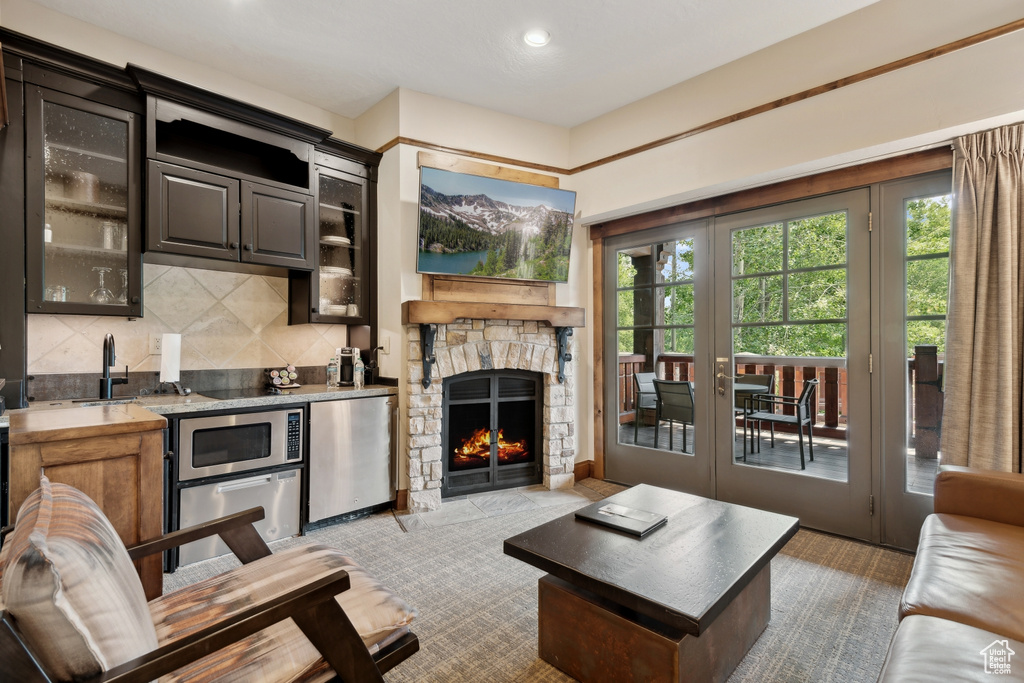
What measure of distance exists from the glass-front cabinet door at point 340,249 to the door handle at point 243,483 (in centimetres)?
108

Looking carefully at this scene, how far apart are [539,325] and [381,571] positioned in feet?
7.06

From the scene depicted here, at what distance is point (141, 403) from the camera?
2615 mm

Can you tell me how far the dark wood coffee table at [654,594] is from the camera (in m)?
1.50

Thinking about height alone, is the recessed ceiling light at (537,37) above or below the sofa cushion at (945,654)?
above

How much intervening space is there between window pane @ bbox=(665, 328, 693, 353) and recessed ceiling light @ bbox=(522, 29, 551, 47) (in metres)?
2.15

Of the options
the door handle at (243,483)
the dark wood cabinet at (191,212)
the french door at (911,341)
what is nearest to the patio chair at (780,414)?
the french door at (911,341)

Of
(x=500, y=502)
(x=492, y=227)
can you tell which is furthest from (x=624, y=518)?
(x=492, y=227)

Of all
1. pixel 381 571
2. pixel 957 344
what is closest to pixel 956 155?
pixel 957 344

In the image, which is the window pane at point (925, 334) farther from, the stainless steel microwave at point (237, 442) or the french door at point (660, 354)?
the stainless steel microwave at point (237, 442)

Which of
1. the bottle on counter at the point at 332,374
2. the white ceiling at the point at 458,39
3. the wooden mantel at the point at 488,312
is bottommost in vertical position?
the bottle on counter at the point at 332,374

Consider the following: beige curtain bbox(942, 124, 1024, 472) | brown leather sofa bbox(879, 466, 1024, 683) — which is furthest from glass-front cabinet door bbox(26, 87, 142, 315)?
beige curtain bbox(942, 124, 1024, 472)

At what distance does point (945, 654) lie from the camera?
1.17 m

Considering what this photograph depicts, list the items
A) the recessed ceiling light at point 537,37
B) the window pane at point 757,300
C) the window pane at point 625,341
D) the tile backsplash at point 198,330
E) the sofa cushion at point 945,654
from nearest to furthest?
the sofa cushion at point 945,654 < the tile backsplash at point 198,330 < the recessed ceiling light at point 537,37 < the window pane at point 757,300 < the window pane at point 625,341

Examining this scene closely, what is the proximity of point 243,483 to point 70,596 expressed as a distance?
2153 mm
